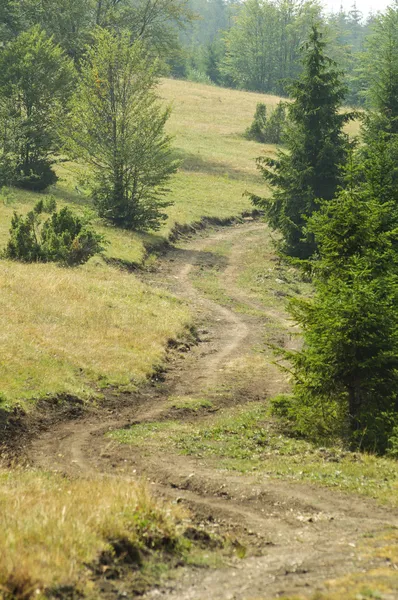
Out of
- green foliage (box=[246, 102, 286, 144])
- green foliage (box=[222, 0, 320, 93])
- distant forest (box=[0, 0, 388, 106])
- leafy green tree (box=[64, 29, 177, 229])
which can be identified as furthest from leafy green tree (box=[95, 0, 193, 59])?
green foliage (box=[222, 0, 320, 93])

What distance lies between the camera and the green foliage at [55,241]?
3056cm

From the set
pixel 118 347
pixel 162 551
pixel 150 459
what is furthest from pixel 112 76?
pixel 162 551

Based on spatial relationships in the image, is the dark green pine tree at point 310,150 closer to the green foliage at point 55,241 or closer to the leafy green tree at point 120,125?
the leafy green tree at point 120,125

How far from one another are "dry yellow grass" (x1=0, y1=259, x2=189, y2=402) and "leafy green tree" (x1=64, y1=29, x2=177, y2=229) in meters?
10.1

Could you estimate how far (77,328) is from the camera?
23.3 m

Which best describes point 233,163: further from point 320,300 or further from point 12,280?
point 320,300

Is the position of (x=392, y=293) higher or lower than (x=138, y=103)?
lower

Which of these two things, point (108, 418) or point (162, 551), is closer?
point (162, 551)

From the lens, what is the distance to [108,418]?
17844mm

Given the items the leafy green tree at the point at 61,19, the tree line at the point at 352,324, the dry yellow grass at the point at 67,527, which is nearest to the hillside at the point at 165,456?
the dry yellow grass at the point at 67,527

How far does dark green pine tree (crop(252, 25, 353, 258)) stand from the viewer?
127 ft

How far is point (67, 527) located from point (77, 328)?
50.4 ft

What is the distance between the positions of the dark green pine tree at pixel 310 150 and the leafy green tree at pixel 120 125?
6407mm

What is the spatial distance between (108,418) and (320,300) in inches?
236
